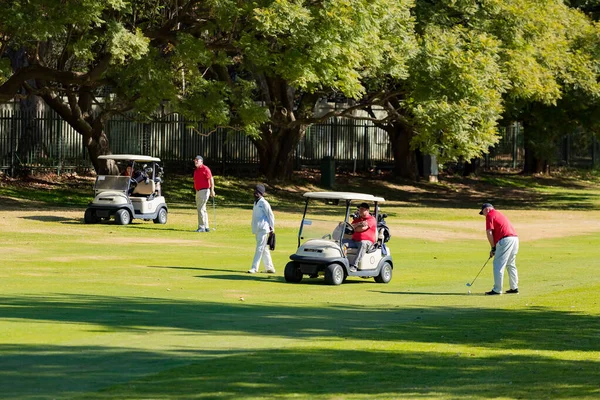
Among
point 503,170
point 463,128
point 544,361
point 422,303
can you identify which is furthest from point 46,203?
point 503,170

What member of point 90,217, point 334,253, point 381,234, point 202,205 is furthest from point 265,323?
point 90,217

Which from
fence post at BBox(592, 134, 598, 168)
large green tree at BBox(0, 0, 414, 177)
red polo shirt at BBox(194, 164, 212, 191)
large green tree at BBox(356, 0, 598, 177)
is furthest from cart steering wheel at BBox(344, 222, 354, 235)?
fence post at BBox(592, 134, 598, 168)

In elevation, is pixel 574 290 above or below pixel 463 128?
below

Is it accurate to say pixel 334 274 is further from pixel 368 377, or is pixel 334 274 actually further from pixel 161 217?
pixel 161 217

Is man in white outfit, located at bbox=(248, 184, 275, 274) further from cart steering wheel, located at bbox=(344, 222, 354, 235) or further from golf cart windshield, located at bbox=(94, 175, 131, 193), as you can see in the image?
golf cart windshield, located at bbox=(94, 175, 131, 193)

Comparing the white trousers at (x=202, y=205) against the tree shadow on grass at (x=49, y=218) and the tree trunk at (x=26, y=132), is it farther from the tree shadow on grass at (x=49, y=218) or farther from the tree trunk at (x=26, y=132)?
the tree trunk at (x=26, y=132)

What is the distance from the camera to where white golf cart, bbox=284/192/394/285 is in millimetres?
20609

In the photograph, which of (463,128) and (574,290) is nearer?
(574,290)

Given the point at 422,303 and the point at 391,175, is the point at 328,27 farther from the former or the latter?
the point at 391,175

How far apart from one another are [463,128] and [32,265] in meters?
21.2

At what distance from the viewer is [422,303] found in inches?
738

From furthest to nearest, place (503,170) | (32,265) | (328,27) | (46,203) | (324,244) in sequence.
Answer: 1. (503,170)
2. (46,203)
3. (328,27)
4. (32,265)
5. (324,244)

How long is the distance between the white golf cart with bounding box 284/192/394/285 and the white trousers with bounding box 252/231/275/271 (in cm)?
102

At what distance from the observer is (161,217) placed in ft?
107
